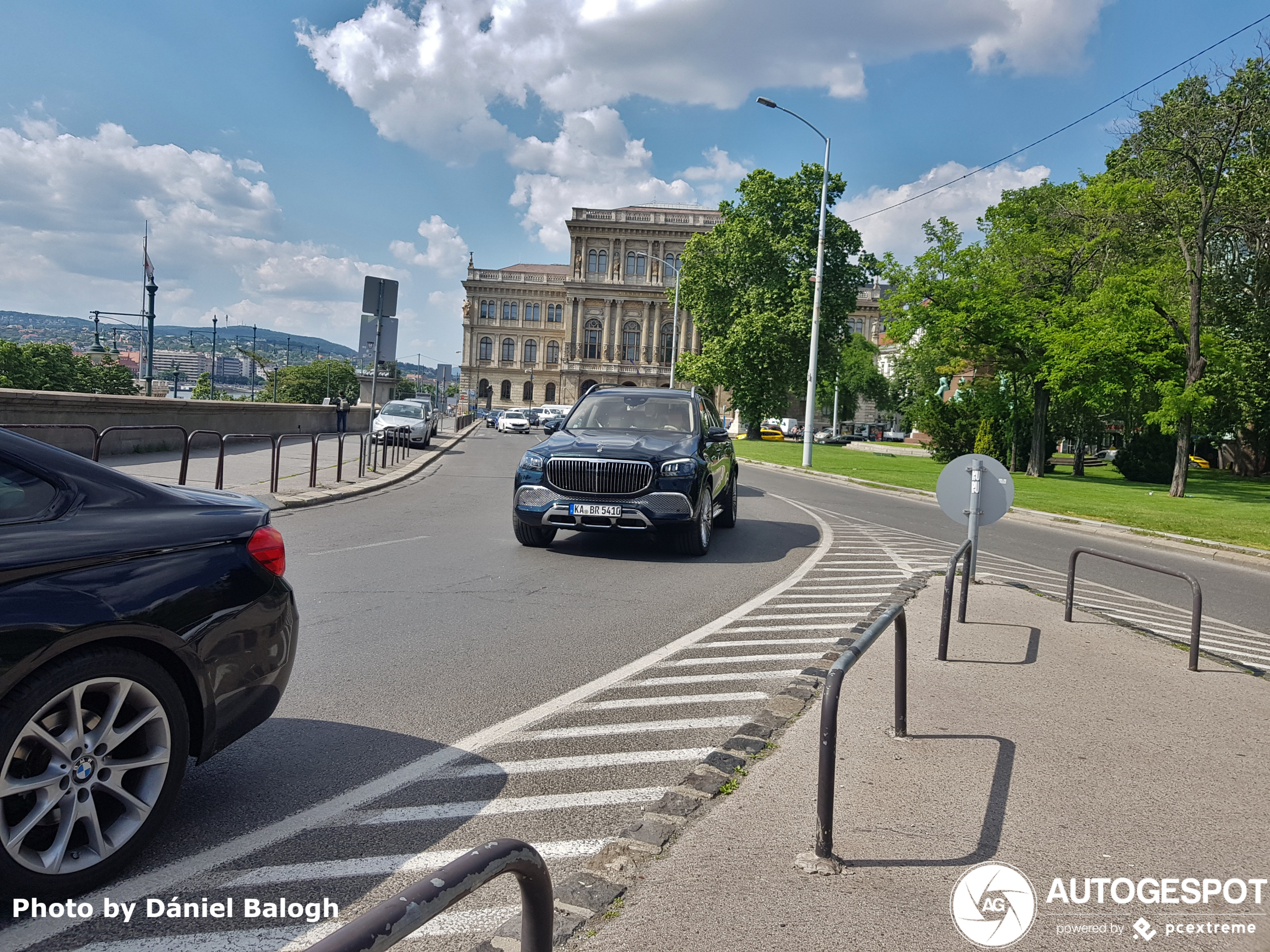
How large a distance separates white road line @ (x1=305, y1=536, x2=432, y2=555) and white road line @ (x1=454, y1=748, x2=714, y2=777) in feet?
21.5

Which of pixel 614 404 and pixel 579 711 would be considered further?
pixel 614 404

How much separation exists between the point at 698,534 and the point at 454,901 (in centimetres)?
938

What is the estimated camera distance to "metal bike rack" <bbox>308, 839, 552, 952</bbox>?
4.78 ft

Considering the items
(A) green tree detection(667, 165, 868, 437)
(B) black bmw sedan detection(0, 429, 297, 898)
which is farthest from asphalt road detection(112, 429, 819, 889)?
(A) green tree detection(667, 165, 868, 437)

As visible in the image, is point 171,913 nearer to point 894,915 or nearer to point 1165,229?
point 894,915

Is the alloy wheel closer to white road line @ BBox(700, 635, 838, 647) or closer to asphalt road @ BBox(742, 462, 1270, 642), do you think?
white road line @ BBox(700, 635, 838, 647)

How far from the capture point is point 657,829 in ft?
11.7

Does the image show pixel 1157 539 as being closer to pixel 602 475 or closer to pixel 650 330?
pixel 602 475

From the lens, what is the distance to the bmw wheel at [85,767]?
8.95 feet

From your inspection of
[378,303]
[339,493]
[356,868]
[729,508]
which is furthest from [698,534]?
[378,303]

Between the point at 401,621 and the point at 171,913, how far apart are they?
13.8ft

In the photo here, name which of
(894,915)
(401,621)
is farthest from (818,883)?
(401,621)

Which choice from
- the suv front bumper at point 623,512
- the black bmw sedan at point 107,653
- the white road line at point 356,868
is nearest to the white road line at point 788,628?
the suv front bumper at point 623,512

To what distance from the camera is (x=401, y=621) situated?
705cm
